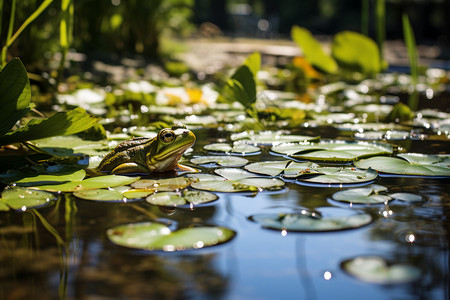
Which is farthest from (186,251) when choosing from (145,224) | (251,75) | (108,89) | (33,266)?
(108,89)

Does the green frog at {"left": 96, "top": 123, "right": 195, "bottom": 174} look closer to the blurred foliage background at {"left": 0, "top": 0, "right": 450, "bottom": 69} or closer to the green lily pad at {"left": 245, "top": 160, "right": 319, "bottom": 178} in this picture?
the green lily pad at {"left": 245, "top": 160, "right": 319, "bottom": 178}

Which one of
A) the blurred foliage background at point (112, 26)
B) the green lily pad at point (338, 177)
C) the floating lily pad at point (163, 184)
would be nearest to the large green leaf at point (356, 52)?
the blurred foliage background at point (112, 26)

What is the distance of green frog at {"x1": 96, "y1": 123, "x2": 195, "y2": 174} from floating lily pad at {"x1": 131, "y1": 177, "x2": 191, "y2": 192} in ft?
0.30

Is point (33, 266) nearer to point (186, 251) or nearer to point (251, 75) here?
point (186, 251)

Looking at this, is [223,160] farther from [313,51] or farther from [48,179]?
[313,51]

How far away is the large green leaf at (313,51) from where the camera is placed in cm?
420

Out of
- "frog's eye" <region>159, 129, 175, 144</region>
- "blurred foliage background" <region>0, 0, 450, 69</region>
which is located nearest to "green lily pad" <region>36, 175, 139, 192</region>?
"frog's eye" <region>159, 129, 175, 144</region>

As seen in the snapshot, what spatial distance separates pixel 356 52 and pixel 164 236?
363 cm

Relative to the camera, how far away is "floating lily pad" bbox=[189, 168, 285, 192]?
59.4 inches

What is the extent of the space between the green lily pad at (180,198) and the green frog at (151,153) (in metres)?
0.22

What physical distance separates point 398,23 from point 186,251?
12.4 m

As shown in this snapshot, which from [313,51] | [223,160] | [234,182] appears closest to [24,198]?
[234,182]

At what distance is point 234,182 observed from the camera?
1564 mm

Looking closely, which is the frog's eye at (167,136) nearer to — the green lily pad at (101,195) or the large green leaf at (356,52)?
the green lily pad at (101,195)
